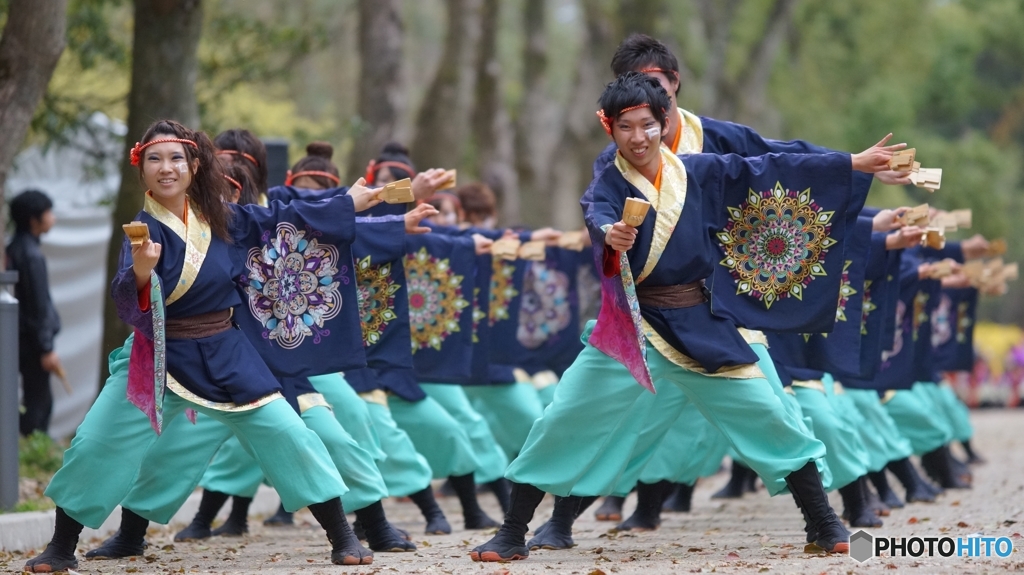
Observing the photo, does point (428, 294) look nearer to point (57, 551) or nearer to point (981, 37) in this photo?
point (57, 551)

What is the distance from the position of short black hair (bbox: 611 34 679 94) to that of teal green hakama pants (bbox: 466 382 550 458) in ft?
9.35

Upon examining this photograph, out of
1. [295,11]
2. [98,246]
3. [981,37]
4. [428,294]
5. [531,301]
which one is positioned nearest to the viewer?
[428,294]

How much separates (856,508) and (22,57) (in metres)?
4.99

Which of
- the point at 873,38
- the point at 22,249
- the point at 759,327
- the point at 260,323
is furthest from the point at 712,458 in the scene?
the point at 873,38

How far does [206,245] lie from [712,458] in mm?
3586

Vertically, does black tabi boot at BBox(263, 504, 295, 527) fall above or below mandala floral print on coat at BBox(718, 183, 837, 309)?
below

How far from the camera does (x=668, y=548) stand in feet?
20.2

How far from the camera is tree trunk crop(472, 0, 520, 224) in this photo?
17984 millimetres

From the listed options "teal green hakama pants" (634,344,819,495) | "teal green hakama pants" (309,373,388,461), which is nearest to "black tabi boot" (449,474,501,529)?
"teal green hakama pants" (634,344,819,495)

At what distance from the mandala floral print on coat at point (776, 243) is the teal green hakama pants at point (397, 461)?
2188 millimetres

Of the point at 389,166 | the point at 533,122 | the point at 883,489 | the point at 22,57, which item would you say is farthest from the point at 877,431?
the point at 533,122

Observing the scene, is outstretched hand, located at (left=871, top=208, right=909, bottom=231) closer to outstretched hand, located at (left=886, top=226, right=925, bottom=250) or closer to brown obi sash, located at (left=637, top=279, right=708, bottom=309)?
outstretched hand, located at (left=886, top=226, right=925, bottom=250)

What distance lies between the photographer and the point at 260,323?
227 inches

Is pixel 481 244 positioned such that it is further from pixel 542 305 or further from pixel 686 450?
pixel 686 450
